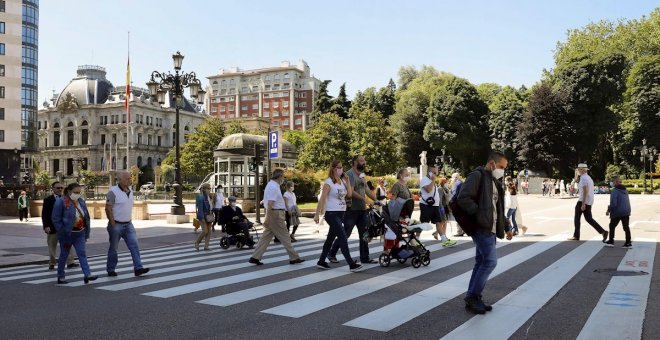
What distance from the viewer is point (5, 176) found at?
64312 millimetres

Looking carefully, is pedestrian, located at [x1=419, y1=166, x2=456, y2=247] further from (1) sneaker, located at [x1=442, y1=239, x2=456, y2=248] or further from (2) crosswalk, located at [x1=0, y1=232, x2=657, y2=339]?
(2) crosswalk, located at [x1=0, y1=232, x2=657, y2=339]

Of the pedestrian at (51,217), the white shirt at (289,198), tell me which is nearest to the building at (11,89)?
the white shirt at (289,198)

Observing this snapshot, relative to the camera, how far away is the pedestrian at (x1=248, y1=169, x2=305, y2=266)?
33.6 feet

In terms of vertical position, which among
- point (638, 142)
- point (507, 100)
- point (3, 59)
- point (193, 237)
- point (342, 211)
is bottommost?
point (193, 237)

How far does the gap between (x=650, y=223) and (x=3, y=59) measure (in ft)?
229

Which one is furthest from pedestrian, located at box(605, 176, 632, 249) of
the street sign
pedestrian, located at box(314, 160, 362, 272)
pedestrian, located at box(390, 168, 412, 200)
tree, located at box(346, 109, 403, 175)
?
tree, located at box(346, 109, 403, 175)

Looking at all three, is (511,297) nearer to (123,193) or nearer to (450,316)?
(450,316)

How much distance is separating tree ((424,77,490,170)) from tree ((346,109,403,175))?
1568 centimetres

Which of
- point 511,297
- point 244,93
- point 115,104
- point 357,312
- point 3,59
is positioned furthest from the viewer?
point 244,93

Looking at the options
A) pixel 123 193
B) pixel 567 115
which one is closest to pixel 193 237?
pixel 123 193

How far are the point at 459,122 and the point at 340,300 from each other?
65526 millimetres

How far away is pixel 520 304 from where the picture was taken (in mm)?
6727

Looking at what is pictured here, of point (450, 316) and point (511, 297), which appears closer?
point (450, 316)

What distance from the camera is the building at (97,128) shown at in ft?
364
